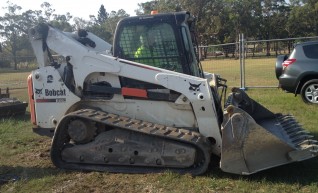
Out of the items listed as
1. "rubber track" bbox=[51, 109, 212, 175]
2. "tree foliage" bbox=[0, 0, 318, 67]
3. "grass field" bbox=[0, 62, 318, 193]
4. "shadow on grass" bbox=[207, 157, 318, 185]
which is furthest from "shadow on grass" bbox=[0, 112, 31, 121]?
"tree foliage" bbox=[0, 0, 318, 67]

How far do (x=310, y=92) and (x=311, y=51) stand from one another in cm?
112

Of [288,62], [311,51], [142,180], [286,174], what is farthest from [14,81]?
[286,174]

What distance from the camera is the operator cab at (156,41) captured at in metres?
6.03

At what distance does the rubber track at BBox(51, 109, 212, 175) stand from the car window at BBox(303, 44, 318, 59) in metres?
6.78

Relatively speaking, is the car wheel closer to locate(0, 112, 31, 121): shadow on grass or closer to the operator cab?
the operator cab

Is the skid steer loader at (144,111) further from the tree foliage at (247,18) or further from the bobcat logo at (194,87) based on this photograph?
the tree foliage at (247,18)

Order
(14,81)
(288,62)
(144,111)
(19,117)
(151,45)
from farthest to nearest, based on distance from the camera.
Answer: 1. (14,81)
2. (288,62)
3. (19,117)
4. (151,45)
5. (144,111)

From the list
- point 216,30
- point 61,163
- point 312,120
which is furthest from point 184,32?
point 216,30

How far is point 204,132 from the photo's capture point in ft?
18.3

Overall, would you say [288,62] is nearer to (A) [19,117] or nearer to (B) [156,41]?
(B) [156,41]

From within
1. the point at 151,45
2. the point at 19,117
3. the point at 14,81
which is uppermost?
the point at 151,45

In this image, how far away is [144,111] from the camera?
19.7 feet

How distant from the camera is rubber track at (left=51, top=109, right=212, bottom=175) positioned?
5.32m

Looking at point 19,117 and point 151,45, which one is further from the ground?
point 151,45
